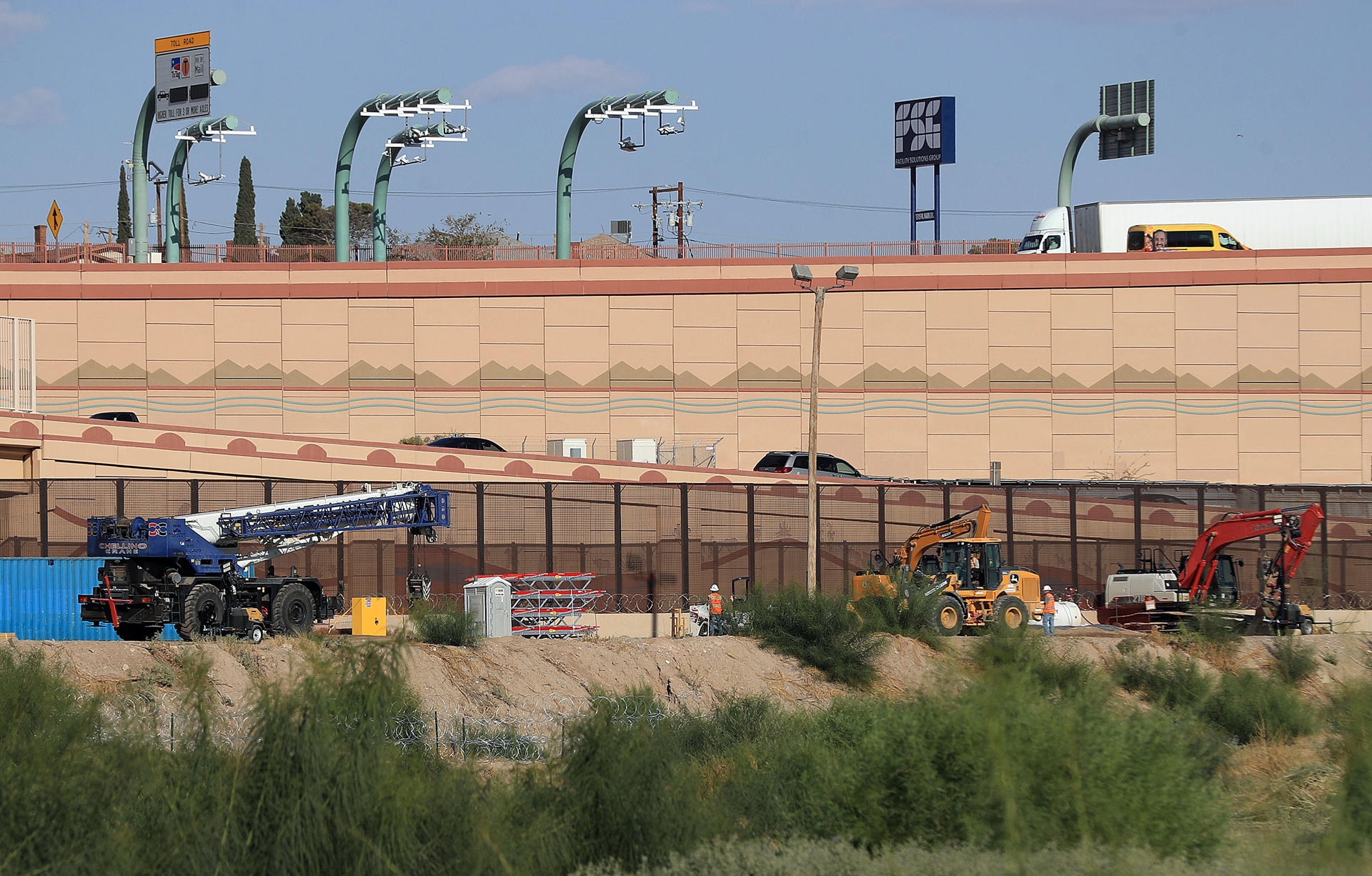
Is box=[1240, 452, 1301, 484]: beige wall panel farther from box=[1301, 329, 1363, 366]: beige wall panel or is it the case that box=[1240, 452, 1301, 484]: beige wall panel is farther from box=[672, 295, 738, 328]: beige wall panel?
box=[672, 295, 738, 328]: beige wall panel

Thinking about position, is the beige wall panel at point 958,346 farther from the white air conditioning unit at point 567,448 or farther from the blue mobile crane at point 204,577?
the blue mobile crane at point 204,577

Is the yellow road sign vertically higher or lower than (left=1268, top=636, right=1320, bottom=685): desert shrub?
higher

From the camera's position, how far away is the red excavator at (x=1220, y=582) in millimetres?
36531

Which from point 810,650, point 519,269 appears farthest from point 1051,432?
point 810,650

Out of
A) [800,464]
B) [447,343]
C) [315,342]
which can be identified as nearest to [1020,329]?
[800,464]

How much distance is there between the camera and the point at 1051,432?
60.5m

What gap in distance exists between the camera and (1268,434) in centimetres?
6019

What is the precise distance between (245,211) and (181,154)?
161ft

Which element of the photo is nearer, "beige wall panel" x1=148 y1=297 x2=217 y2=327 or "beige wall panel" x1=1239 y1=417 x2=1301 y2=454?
"beige wall panel" x1=148 y1=297 x2=217 y2=327

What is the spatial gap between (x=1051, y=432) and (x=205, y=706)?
2056 inches

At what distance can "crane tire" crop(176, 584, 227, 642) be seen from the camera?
29.3m

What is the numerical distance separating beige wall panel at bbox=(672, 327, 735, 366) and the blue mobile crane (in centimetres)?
2939

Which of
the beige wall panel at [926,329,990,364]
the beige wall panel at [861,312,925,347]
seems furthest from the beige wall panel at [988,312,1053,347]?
the beige wall panel at [861,312,925,347]

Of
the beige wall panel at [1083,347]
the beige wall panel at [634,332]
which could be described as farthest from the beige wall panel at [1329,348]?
the beige wall panel at [634,332]
